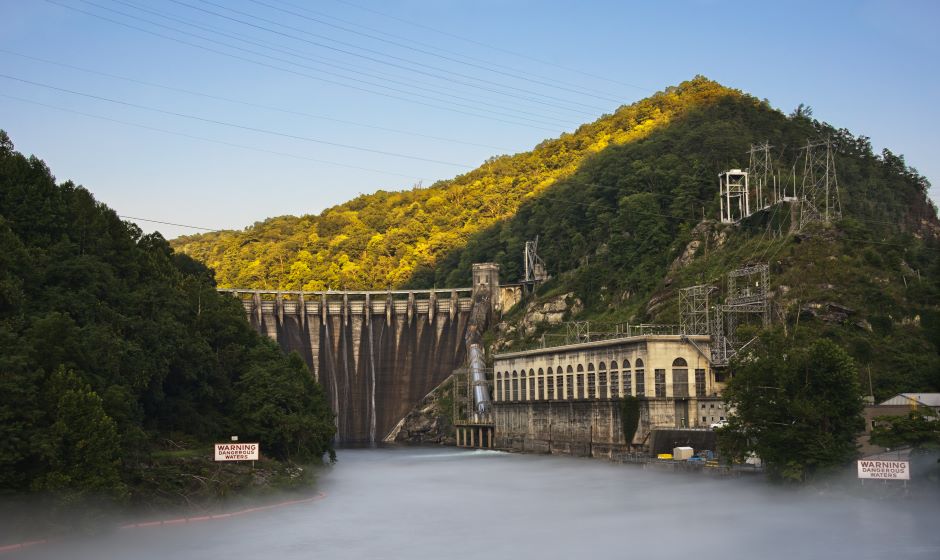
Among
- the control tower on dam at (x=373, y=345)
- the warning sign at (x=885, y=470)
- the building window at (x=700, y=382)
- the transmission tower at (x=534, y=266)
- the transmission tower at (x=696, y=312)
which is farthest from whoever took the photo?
the transmission tower at (x=534, y=266)

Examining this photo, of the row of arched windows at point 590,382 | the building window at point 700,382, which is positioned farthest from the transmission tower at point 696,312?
the row of arched windows at point 590,382

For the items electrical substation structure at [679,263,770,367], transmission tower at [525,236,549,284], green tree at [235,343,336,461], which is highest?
transmission tower at [525,236,549,284]

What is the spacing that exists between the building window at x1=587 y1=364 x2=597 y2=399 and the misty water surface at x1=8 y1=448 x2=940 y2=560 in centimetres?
2148

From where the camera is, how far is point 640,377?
8800 cm

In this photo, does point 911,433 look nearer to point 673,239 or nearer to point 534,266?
point 673,239

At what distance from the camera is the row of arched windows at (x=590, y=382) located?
87.1m

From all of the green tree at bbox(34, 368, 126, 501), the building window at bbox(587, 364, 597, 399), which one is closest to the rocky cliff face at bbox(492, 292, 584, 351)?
the building window at bbox(587, 364, 597, 399)

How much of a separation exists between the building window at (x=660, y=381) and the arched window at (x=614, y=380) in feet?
17.9

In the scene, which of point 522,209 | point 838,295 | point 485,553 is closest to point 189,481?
point 485,553

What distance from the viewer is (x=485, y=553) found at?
4900cm

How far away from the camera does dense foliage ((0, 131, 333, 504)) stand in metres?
49.3

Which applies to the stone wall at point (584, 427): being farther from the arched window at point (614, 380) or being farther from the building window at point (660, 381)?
the arched window at point (614, 380)

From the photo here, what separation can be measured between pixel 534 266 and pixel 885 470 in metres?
90.1

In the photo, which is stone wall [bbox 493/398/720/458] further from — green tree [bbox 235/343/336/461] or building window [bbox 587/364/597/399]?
green tree [bbox 235/343/336/461]
